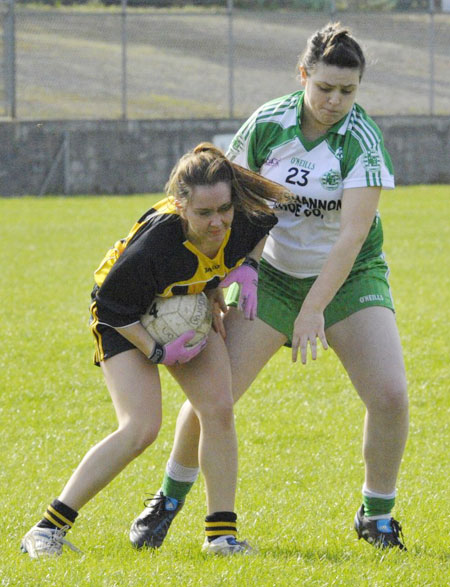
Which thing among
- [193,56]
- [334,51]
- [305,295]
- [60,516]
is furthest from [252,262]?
[193,56]

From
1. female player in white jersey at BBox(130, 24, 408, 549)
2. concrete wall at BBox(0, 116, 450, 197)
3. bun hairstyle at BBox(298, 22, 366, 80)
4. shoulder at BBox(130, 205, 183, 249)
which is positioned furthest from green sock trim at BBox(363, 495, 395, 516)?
concrete wall at BBox(0, 116, 450, 197)

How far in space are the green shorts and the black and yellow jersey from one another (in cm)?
41

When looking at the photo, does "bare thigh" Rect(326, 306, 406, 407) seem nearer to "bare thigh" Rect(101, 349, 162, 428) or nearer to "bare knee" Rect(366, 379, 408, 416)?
"bare knee" Rect(366, 379, 408, 416)

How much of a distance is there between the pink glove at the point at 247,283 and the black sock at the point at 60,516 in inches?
43.0

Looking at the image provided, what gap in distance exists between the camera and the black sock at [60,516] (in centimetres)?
409

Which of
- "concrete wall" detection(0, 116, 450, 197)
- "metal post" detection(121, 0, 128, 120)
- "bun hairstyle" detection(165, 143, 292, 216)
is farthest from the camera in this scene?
"metal post" detection(121, 0, 128, 120)

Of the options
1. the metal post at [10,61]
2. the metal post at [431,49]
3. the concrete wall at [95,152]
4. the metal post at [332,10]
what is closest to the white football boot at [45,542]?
the concrete wall at [95,152]

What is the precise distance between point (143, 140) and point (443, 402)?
15.1 meters

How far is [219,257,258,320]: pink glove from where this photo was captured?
433 cm

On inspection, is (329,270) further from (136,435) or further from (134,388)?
(136,435)

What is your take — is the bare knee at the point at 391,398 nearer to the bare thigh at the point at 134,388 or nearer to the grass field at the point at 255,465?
the grass field at the point at 255,465

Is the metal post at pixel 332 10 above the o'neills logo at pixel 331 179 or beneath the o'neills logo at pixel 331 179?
above

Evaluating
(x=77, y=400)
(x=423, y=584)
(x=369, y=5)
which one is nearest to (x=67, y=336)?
(x=77, y=400)

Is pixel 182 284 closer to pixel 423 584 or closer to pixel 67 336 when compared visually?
pixel 423 584
